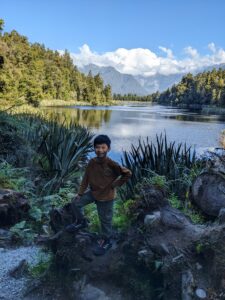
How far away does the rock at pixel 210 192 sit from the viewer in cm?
413

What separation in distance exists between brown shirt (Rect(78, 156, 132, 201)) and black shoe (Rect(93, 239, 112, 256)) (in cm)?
45

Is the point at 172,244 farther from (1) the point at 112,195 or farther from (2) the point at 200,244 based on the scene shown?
(1) the point at 112,195

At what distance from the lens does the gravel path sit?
10.2 ft

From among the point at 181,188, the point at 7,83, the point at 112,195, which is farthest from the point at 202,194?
the point at 7,83

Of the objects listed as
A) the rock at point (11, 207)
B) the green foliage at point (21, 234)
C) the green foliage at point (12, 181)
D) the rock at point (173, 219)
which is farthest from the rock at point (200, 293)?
the green foliage at point (12, 181)

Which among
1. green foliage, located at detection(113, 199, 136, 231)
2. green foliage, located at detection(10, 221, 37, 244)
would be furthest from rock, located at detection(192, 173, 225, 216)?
green foliage, located at detection(10, 221, 37, 244)

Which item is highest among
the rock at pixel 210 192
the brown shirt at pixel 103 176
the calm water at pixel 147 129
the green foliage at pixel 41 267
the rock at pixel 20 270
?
the brown shirt at pixel 103 176

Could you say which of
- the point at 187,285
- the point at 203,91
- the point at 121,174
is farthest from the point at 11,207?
the point at 203,91

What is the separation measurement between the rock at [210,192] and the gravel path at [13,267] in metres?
2.09

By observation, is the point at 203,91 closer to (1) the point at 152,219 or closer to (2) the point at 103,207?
(2) the point at 103,207

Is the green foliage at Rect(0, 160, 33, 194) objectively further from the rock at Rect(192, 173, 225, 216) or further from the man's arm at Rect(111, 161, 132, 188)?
the rock at Rect(192, 173, 225, 216)

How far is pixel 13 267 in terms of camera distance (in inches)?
139

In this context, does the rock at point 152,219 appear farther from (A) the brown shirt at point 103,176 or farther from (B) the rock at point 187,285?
(B) the rock at point 187,285

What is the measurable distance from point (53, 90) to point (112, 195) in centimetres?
7911
